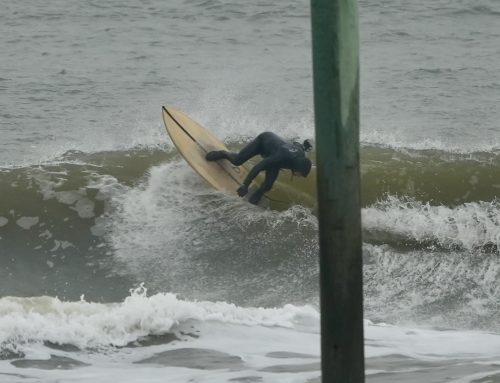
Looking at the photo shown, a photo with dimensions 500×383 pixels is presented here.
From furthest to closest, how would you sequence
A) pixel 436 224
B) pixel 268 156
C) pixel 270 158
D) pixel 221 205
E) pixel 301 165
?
pixel 221 205 < pixel 436 224 < pixel 268 156 < pixel 270 158 < pixel 301 165

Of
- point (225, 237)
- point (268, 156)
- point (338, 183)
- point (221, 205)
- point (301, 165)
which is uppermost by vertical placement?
point (268, 156)

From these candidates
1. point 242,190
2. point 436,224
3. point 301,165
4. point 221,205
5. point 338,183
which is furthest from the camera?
point 221,205

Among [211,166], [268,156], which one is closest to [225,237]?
[211,166]

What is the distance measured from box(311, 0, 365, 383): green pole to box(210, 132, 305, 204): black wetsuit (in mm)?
5890

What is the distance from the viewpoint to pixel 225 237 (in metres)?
12.8

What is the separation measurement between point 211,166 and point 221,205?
47cm

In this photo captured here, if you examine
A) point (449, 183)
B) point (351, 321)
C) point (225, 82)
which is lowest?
point (351, 321)

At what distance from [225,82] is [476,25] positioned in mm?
6650

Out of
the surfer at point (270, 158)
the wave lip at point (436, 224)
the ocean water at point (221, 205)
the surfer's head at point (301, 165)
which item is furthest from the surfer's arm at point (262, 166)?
the wave lip at point (436, 224)

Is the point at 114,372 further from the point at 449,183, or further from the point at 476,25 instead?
the point at 476,25

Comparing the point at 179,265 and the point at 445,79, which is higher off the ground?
the point at 445,79

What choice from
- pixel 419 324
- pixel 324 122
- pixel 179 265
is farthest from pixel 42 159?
pixel 324 122

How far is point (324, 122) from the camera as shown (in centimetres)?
621

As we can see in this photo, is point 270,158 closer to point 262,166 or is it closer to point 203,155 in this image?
point 262,166
